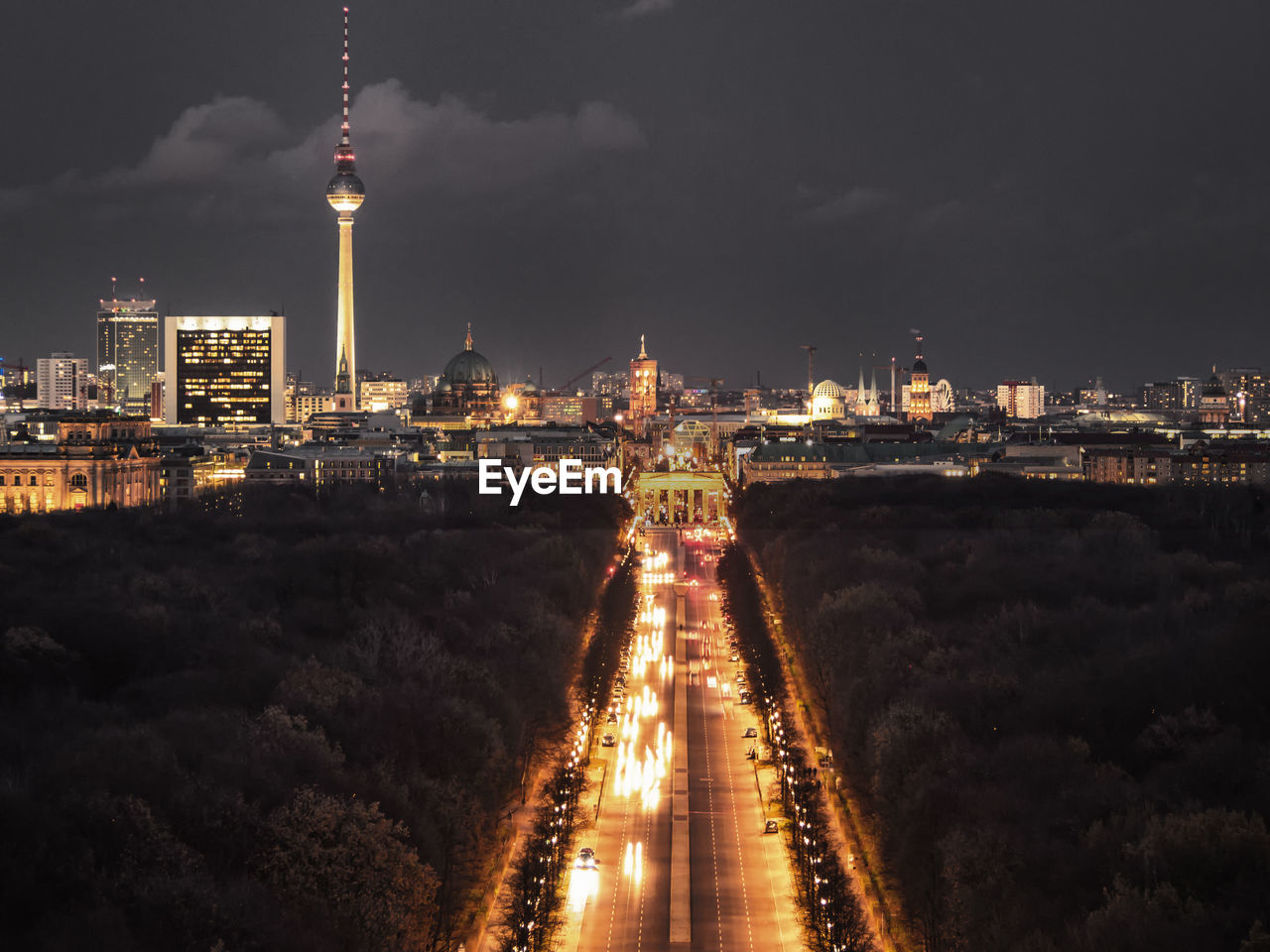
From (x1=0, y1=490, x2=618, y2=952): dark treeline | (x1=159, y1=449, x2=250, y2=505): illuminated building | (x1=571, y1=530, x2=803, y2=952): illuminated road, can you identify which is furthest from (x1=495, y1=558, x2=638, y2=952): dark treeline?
(x1=159, y1=449, x2=250, y2=505): illuminated building

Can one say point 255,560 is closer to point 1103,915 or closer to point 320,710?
point 320,710

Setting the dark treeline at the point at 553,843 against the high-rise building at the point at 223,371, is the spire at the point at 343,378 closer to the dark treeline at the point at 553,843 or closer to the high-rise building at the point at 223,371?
the high-rise building at the point at 223,371

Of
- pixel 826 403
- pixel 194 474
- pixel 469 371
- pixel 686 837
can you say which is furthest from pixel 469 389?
pixel 686 837

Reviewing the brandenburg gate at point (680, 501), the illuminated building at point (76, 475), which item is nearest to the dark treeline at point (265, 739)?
the illuminated building at point (76, 475)

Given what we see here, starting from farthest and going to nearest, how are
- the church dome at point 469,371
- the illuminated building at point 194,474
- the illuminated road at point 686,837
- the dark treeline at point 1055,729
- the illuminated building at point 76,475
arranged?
the church dome at point 469,371 → the illuminated building at point 194,474 → the illuminated building at point 76,475 → the illuminated road at point 686,837 → the dark treeline at point 1055,729

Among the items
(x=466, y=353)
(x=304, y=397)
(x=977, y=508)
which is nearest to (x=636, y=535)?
(x=977, y=508)
